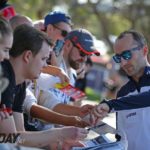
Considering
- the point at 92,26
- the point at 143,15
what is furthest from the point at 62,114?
the point at 92,26

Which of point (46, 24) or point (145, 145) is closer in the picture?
point (145, 145)

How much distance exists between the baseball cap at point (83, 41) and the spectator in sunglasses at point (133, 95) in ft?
1.44

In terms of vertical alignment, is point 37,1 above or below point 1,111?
above

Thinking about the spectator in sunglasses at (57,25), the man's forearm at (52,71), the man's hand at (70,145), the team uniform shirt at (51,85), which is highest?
the spectator in sunglasses at (57,25)

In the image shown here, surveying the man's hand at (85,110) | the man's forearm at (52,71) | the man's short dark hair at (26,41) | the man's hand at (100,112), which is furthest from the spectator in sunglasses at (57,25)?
the man's short dark hair at (26,41)

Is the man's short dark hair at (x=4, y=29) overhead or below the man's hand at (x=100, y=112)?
overhead

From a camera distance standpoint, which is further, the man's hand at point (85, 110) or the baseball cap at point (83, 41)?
the baseball cap at point (83, 41)

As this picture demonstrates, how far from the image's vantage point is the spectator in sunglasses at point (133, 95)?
385cm

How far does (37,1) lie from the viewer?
3012cm

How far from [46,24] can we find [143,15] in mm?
26733

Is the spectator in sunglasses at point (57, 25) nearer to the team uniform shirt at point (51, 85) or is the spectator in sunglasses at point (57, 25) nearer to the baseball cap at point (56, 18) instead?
the baseball cap at point (56, 18)

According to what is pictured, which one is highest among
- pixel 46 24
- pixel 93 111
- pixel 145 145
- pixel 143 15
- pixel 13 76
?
pixel 143 15

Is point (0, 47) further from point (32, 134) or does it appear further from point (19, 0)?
point (19, 0)

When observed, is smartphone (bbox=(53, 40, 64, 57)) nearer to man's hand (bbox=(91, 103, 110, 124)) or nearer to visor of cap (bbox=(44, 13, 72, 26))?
visor of cap (bbox=(44, 13, 72, 26))
